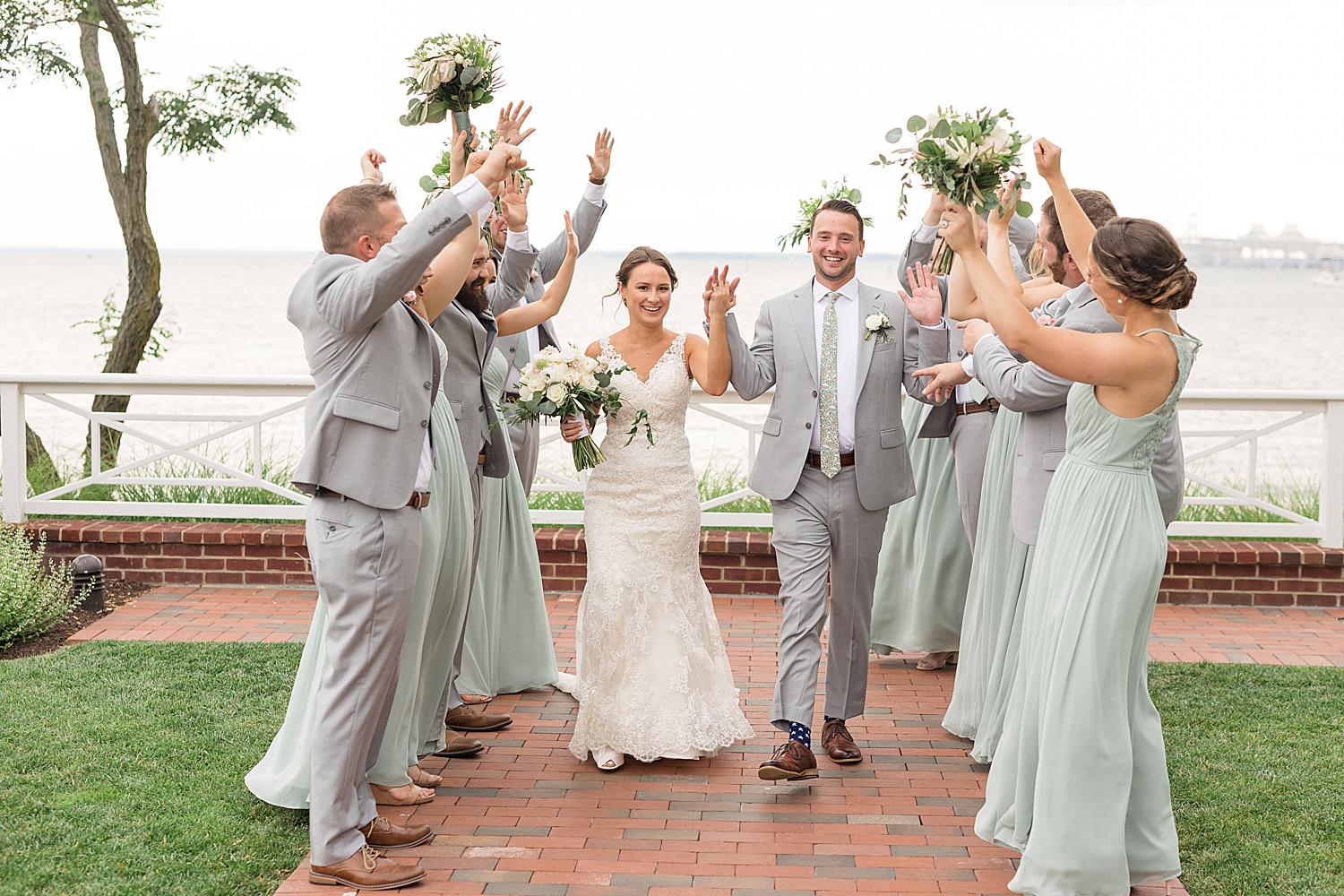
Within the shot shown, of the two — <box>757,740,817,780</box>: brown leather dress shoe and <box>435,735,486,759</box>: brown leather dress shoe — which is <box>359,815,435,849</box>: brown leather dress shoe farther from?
<box>757,740,817,780</box>: brown leather dress shoe

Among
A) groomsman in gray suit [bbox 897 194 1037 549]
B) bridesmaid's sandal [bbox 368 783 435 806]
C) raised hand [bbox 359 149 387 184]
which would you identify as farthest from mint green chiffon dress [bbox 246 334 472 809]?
groomsman in gray suit [bbox 897 194 1037 549]

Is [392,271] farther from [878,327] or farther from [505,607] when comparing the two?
[505,607]

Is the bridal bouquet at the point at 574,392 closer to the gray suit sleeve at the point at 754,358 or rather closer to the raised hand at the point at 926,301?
the gray suit sleeve at the point at 754,358

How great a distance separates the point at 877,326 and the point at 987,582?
4.21ft

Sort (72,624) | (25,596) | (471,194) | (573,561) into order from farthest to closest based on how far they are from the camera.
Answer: (573,561) < (72,624) < (25,596) < (471,194)

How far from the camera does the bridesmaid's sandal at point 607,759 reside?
5238 mm

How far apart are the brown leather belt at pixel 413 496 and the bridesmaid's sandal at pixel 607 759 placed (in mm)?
1583

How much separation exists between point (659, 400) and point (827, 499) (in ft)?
2.91

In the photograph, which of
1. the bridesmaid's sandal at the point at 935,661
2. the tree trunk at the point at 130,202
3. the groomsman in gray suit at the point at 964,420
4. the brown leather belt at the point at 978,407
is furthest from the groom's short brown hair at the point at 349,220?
the tree trunk at the point at 130,202

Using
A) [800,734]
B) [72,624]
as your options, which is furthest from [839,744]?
[72,624]

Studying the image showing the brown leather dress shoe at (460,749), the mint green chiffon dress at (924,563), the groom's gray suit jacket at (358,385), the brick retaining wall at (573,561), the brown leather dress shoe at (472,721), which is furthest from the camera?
the brick retaining wall at (573,561)

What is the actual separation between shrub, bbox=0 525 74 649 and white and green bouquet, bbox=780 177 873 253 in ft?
15.4

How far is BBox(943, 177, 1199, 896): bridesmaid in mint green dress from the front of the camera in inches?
147

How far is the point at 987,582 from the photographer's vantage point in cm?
547
